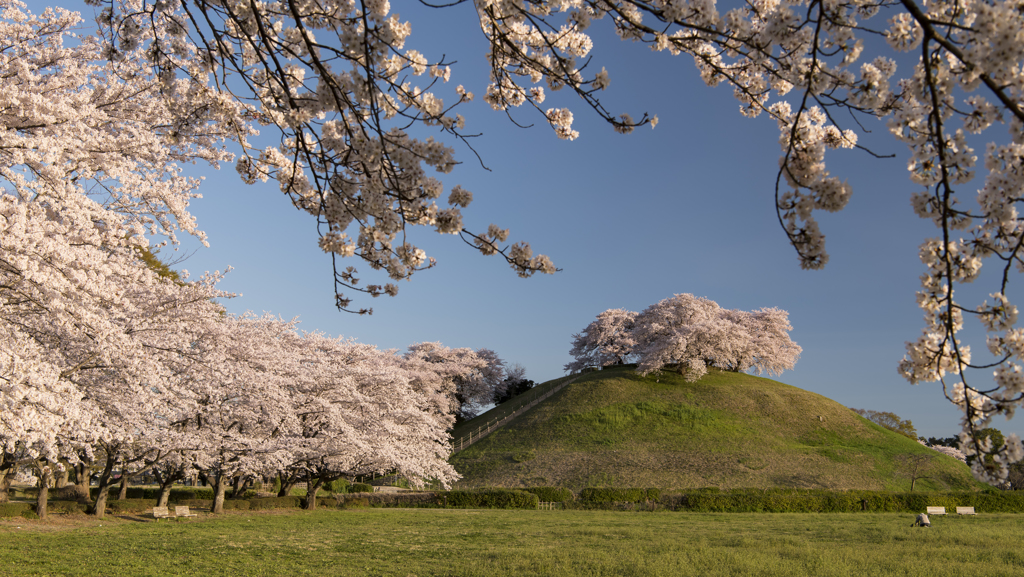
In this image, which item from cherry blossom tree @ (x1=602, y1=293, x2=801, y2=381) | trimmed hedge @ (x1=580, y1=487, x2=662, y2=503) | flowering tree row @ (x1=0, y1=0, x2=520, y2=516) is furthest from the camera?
cherry blossom tree @ (x1=602, y1=293, x2=801, y2=381)

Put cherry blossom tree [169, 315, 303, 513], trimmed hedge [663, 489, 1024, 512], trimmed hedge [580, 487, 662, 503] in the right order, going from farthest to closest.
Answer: trimmed hedge [580, 487, 662, 503] < trimmed hedge [663, 489, 1024, 512] < cherry blossom tree [169, 315, 303, 513]

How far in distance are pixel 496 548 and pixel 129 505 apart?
56.8ft

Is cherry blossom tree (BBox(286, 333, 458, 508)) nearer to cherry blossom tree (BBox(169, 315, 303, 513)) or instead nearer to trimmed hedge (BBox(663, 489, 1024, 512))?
cherry blossom tree (BBox(169, 315, 303, 513))

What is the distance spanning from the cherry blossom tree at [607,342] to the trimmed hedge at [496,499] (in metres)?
31.1

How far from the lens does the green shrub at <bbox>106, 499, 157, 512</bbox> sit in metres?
21.6

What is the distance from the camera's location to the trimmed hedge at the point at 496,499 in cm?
3188

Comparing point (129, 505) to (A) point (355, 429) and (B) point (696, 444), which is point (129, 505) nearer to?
(A) point (355, 429)

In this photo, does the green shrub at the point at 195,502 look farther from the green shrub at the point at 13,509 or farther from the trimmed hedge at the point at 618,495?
the trimmed hedge at the point at 618,495

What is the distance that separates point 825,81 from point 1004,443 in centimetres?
220

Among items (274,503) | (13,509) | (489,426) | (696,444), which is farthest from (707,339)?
(13,509)

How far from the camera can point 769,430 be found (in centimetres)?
4306

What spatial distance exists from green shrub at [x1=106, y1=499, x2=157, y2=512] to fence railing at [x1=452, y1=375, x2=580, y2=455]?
25.1 meters

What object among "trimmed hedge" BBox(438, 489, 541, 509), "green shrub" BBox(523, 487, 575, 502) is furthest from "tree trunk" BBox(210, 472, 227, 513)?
"green shrub" BBox(523, 487, 575, 502)

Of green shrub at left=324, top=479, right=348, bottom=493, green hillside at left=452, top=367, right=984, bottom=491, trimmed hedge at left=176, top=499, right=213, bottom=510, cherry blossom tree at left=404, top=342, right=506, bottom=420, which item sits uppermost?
cherry blossom tree at left=404, top=342, right=506, bottom=420
